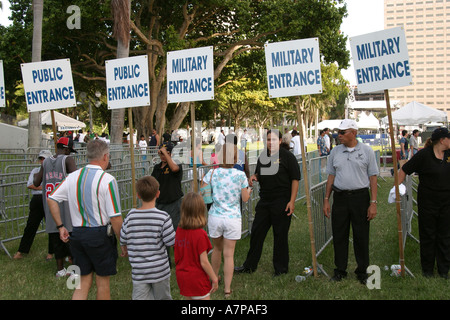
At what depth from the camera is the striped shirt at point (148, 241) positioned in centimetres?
443

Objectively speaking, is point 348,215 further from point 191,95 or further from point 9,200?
point 9,200

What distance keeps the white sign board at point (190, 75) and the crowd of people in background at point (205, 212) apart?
0.94m

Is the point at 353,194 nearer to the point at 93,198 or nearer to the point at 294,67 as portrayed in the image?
the point at 294,67

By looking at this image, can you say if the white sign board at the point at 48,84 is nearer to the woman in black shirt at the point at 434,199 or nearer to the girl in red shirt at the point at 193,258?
the girl in red shirt at the point at 193,258

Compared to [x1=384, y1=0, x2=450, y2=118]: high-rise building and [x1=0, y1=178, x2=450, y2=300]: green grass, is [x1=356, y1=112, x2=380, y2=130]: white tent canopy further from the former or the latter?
[x1=384, y1=0, x2=450, y2=118]: high-rise building

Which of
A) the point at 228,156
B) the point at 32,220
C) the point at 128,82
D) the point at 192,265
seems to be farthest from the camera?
the point at 32,220

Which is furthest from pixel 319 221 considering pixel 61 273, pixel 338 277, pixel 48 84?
pixel 48 84

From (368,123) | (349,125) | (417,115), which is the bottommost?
(349,125)

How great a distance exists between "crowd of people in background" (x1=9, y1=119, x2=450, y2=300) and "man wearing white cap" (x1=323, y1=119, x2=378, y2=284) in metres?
0.01

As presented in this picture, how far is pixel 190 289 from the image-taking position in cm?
440

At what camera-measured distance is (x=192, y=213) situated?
448cm

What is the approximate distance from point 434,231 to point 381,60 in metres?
2.32
